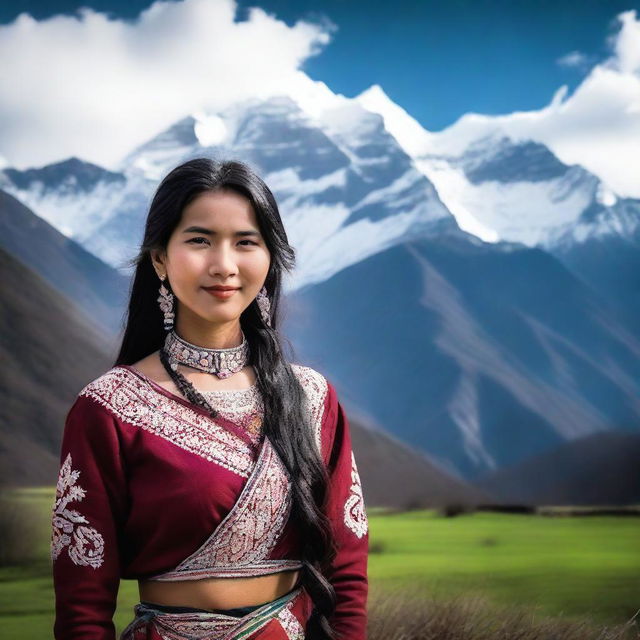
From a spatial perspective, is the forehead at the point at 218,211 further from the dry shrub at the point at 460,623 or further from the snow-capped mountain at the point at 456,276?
the snow-capped mountain at the point at 456,276

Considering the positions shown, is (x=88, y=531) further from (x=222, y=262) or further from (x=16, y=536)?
(x=16, y=536)

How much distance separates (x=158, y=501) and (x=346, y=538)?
340 millimetres

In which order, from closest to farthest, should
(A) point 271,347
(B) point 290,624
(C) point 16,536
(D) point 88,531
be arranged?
(D) point 88,531, (B) point 290,624, (A) point 271,347, (C) point 16,536

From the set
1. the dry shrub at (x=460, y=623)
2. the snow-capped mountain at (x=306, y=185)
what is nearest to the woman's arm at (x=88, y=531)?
the dry shrub at (x=460, y=623)

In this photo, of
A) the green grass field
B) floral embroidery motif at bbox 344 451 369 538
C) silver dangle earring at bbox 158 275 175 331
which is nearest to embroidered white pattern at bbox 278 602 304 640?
floral embroidery motif at bbox 344 451 369 538

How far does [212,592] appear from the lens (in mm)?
1321

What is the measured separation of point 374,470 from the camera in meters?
4.37

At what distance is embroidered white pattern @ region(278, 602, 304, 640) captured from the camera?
1.36 metres

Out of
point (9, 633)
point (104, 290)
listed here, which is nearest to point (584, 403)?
point (104, 290)

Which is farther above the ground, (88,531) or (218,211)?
(218,211)

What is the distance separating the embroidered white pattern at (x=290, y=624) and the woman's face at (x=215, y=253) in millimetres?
470

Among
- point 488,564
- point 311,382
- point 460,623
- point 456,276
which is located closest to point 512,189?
point 456,276

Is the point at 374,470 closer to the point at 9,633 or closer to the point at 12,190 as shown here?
the point at 9,633

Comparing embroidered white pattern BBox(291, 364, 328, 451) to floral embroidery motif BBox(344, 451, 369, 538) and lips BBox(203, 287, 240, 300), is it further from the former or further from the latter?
lips BBox(203, 287, 240, 300)
